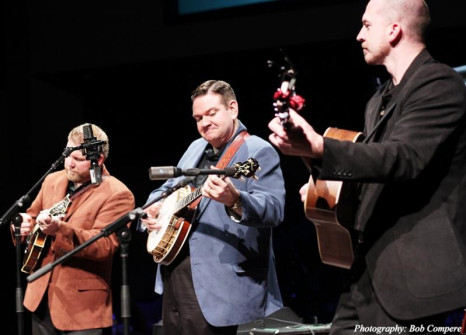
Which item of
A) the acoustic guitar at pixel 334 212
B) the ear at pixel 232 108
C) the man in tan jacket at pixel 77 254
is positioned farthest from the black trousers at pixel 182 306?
the acoustic guitar at pixel 334 212

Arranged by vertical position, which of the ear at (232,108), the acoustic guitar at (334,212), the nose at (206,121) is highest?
the ear at (232,108)

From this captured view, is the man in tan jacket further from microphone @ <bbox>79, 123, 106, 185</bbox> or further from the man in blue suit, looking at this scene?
the man in blue suit

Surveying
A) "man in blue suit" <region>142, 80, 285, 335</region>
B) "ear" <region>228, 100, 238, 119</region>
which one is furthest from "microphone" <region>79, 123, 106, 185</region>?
"ear" <region>228, 100, 238, 119</region>

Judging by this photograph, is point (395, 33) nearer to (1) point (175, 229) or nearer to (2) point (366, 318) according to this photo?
(2) point (366, 318)

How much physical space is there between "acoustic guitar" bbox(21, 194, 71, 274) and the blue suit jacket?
1094 mm

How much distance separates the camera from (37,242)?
415 cm

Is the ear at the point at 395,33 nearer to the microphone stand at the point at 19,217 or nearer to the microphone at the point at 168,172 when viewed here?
the microphone at the point at 168,172

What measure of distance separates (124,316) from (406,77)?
1.61m

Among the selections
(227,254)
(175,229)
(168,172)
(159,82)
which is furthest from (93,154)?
(159,82)

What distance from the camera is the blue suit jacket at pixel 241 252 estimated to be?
11.0ft

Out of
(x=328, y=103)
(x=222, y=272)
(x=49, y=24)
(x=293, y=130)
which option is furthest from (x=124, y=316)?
(x=49, y=24)

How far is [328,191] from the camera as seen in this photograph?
2.53 m

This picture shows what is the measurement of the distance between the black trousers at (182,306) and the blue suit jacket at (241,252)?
62 millimetres

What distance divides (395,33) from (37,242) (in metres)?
2.60
